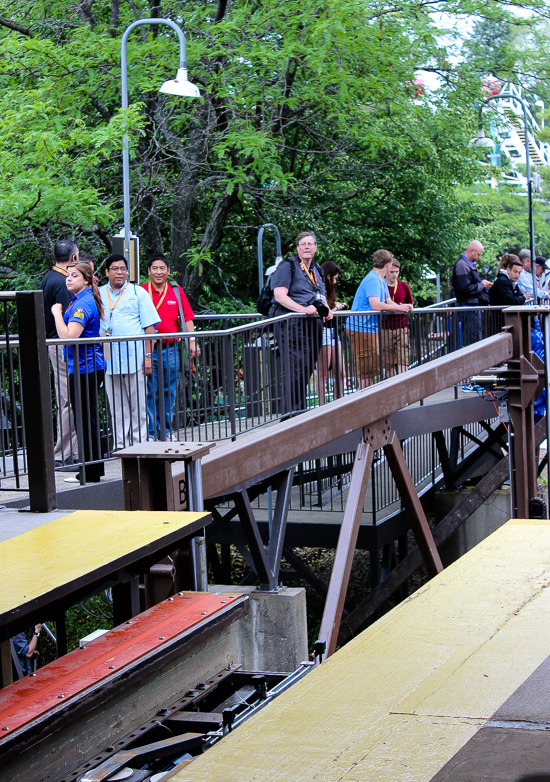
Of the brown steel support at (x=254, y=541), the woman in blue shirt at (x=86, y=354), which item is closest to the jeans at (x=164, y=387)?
the woman in blue shirt at (x=86, y=354)

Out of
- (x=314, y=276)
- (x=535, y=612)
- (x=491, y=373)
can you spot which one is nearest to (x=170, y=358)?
(x=314, y=276)

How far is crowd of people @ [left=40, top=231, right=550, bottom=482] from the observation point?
7277 mm

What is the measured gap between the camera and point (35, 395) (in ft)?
12.6

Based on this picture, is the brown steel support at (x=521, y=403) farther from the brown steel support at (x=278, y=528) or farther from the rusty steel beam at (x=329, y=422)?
the brown steel support at (x=278, y=528)

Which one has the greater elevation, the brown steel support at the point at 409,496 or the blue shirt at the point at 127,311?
the blue shirt at the point at 127,311

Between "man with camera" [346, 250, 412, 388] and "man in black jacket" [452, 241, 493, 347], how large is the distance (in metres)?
2.16

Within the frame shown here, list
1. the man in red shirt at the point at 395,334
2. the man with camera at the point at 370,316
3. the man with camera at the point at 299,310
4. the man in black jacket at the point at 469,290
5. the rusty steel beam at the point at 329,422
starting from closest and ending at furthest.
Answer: the rusty steel beam at the point at 329,422, the man with camera at the point at 299,310, the man with camera at the point at 370,316, the man in red shirt at the point at 395,334, the man in black jacket at the point at 469,290

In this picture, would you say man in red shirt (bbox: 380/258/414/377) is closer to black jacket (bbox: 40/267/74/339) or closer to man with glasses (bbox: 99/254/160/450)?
man with glasses (bbox: 99/254/160/450)

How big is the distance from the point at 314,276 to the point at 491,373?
88.3 inches

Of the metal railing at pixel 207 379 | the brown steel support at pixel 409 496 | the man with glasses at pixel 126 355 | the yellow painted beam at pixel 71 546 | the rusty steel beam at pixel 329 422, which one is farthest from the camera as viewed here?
the man with glasses at pixel 126 355

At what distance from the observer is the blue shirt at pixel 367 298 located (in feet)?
36.2

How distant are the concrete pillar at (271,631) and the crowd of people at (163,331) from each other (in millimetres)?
1951

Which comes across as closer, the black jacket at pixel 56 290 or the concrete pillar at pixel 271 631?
the black jacket at pixel 56 290

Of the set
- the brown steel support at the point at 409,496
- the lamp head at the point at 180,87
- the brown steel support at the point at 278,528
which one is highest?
the lamp head at the point at 180,87
